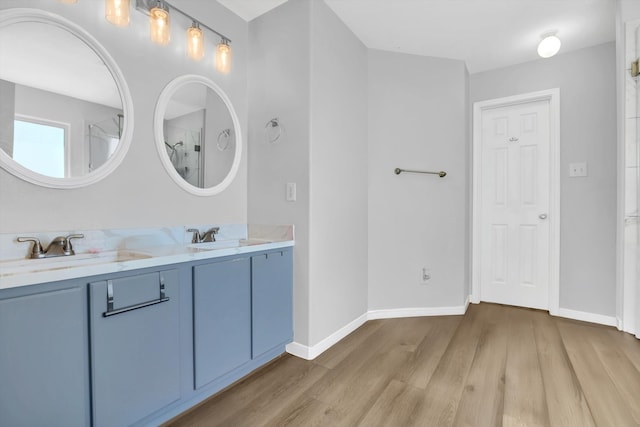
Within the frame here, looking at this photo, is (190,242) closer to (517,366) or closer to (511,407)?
(511,407)

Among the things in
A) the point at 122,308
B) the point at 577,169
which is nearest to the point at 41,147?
the point at 122,308

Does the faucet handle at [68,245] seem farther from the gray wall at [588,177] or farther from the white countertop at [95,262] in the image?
→ the gray wall at [588,177]

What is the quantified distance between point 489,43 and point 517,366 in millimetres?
2590

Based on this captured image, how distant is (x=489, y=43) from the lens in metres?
2.65

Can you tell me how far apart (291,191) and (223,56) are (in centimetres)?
108

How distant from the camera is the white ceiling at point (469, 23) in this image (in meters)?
2.17

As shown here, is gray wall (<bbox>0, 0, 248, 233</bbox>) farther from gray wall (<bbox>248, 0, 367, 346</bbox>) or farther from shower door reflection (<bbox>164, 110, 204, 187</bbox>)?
gray wall (<bbox>248, 0, 367, 346</bbox>)

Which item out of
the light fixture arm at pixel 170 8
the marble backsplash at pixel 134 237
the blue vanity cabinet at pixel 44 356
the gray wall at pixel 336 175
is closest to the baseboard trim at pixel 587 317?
the gray wall at pixel 336 175

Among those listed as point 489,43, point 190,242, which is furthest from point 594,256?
point 190,242

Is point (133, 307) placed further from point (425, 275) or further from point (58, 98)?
point (425, 275)

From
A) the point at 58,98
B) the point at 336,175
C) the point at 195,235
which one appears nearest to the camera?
the point at 58,98

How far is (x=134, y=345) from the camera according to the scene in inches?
50.3

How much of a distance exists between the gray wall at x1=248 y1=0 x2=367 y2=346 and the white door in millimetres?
1630

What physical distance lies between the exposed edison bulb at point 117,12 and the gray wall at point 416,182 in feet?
6.34
